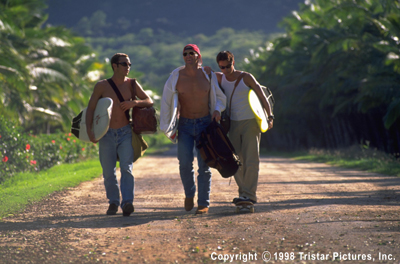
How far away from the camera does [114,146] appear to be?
7.23 meters

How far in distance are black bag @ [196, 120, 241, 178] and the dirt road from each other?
0.62 metres

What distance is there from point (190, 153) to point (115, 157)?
0.99 meters

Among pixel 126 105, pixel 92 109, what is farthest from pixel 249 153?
pixel 92 109

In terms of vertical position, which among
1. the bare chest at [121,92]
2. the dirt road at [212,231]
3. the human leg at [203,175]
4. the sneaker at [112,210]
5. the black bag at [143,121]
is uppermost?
the bare chest at [121,92]

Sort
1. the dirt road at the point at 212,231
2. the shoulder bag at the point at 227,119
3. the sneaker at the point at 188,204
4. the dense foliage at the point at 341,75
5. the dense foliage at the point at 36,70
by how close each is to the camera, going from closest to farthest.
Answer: the dirt road at the point at 212,231 < the sneaker at the point at 188,204 < the shoulder bag at the point at 227,119 < the dense foliage at the point at 36,70 < the dense foliage at the point at 341,75

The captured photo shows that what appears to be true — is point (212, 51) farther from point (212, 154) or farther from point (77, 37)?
point (212, 154)

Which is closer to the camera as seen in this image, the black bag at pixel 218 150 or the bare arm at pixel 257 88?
the black bag at pixel 218 150

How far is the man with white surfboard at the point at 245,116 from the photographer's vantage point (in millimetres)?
7285

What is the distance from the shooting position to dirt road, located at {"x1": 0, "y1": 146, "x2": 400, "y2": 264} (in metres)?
4.73

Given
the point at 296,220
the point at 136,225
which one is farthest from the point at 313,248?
the point at 136,225

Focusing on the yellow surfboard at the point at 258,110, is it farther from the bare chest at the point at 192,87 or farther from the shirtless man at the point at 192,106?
the bare chest at the point at 192,87

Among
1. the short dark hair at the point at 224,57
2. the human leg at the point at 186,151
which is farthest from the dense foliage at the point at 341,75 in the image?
the human leg at the point at 186,151

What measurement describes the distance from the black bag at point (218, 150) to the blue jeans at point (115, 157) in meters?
0.95

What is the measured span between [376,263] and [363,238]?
35.2 inches
